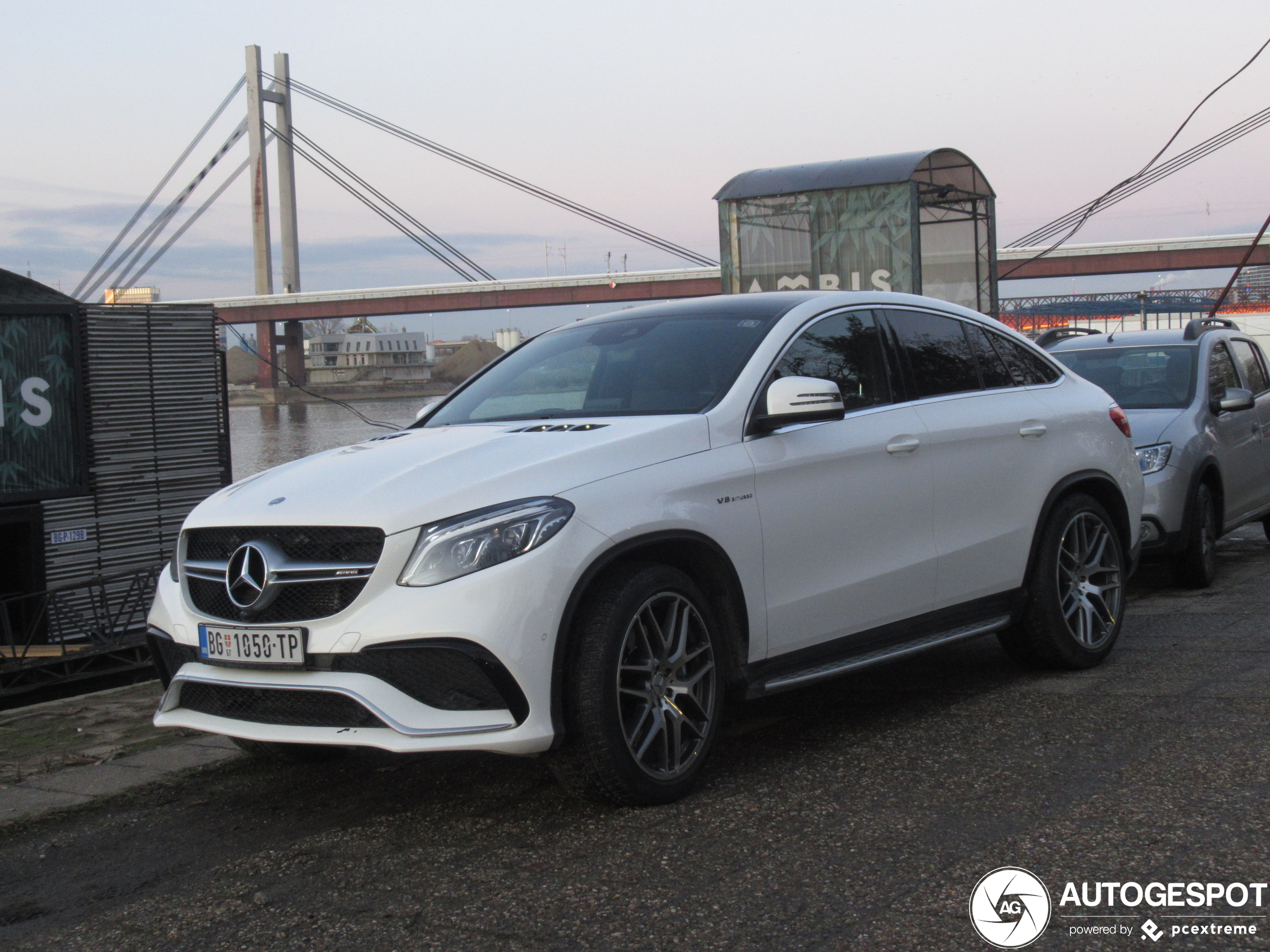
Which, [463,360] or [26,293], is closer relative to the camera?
[26,293]

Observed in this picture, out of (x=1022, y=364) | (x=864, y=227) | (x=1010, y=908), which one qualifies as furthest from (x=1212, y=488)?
(x=864, y=227)

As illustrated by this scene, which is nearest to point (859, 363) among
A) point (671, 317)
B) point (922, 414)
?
point (922, 414)

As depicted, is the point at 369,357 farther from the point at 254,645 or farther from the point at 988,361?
the point at 254,645

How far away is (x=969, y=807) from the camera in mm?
3822

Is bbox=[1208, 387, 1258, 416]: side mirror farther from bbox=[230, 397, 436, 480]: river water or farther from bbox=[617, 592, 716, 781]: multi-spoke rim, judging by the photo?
bbox=[230, 397, 436, 480]: river water

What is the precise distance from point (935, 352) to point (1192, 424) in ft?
11.7

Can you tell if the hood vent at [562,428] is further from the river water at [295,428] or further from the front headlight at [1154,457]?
the river water at [295,428]

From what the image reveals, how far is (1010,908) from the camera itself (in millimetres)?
3088

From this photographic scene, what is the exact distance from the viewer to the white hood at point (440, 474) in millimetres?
3760

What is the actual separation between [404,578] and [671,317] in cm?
193

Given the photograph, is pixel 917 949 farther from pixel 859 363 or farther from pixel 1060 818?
pixel 859 363

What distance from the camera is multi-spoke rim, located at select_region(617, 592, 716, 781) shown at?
3932 mm

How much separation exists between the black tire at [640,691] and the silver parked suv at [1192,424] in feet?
13.8

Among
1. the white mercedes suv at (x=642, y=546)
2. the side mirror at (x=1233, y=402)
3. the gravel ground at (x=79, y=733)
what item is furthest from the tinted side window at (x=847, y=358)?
the side mirror at (x=1233, y=402)
